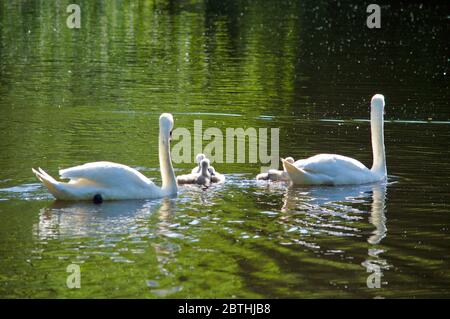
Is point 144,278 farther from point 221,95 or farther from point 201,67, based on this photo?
point 201,67

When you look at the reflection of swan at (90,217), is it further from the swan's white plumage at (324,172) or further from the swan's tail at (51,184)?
the swan's white plumage at (324,172)

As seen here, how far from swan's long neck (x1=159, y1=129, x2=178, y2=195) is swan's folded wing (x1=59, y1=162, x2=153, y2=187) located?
0.75 meters

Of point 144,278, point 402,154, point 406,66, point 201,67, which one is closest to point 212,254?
point 144,278

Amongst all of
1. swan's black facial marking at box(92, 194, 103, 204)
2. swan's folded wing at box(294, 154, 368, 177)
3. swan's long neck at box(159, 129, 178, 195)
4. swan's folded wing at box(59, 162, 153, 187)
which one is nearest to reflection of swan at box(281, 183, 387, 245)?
swan's folded wing at box(294, 154, 368, 177)

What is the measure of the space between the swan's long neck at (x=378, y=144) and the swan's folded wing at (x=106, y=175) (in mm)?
4531

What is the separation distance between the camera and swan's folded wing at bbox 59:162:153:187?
14812mm

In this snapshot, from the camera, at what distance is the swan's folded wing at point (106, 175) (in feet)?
48.6

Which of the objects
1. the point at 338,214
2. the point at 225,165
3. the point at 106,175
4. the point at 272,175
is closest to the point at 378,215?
the point at 338,214

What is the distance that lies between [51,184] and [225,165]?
178 inches

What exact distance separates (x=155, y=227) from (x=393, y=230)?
124 inches

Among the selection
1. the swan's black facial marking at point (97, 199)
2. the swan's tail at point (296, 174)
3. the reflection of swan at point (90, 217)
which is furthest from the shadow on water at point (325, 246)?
the swan's black facial marking at point (97, 199)

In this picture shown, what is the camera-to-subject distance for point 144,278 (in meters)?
11.5

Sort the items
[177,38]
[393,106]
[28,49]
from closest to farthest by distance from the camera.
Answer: [393,106] → [28,49] → [177,38]

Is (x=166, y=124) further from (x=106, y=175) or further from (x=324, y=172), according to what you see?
(x=324, y=172)
